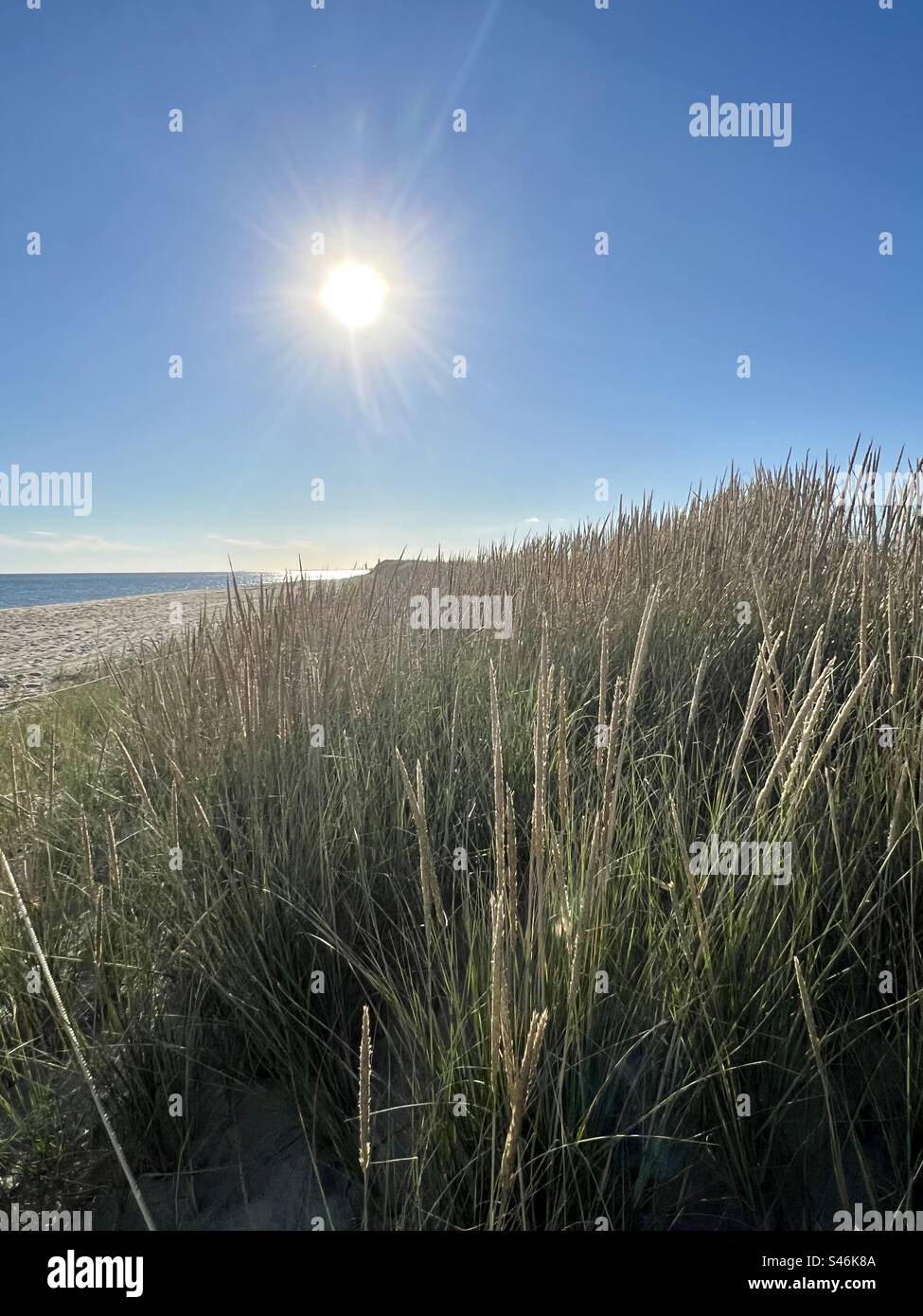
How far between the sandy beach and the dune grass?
1.75 meters

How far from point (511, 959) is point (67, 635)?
16510 millimetres

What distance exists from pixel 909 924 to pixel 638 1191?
65 cm

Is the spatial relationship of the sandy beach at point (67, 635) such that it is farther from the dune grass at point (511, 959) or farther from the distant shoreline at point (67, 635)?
the dune grass at point (511, 959)

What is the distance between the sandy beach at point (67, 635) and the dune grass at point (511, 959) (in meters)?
1.75

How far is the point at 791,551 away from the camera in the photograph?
10.2ft

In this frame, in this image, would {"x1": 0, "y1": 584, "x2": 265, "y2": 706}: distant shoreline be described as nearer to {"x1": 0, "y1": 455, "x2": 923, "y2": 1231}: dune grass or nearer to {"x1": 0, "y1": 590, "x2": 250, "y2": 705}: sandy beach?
{"x1": 0, "y1": 590, "x2": 250, "y2": 705}: sandy beach

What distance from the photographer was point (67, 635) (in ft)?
48.2

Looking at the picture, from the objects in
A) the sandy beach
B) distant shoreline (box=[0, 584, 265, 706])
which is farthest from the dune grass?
distant shoreline (box=[0, 584, 265, 706])

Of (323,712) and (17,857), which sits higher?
(323,712)

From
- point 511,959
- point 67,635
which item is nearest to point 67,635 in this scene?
point 67,635

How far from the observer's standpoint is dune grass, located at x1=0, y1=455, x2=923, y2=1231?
3.06ft

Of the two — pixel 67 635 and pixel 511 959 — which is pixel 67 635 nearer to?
pixel 67 635
